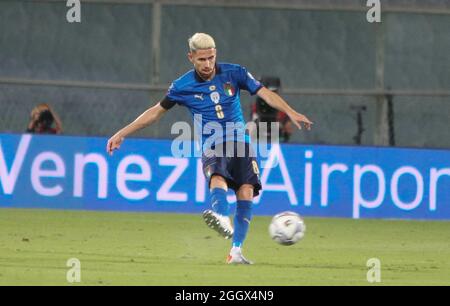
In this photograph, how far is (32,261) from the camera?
12.3m

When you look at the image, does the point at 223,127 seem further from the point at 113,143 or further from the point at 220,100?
the point at 113,143

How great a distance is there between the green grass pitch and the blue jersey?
47.4 inches

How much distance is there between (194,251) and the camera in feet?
45.1

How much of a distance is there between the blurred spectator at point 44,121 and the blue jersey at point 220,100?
6901 mm

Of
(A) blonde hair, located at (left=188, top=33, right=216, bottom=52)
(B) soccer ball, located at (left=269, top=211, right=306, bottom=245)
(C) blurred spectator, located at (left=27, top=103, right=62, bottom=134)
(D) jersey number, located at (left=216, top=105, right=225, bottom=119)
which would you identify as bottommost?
(B) soccer ball, located at (left=269, top=211, right=306, bottom=245)

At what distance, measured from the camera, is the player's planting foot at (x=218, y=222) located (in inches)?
474

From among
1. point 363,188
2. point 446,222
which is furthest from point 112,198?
point 446,222

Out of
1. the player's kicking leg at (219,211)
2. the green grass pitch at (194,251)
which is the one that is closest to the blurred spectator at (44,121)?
the green grass pitch at (194,251)

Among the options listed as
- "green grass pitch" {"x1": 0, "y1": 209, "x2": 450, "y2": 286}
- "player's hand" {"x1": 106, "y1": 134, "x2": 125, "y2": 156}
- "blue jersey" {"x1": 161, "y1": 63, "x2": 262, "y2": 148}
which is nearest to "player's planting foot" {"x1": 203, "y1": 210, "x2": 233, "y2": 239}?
"green grass pitch" {"x1": 0, "y1": 209, "x2": 450, "y2": 286}

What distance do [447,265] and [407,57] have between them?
1013cm

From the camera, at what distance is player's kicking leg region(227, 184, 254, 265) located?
40.2 feet

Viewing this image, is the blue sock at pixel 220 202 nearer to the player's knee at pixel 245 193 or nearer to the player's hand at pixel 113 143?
the player's knee at pixel 245 193

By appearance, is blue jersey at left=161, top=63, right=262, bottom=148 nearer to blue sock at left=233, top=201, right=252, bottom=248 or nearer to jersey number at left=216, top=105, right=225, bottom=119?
jersey number at left=216, top=105, right=225, bottom=119

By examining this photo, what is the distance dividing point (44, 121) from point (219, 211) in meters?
7.60
